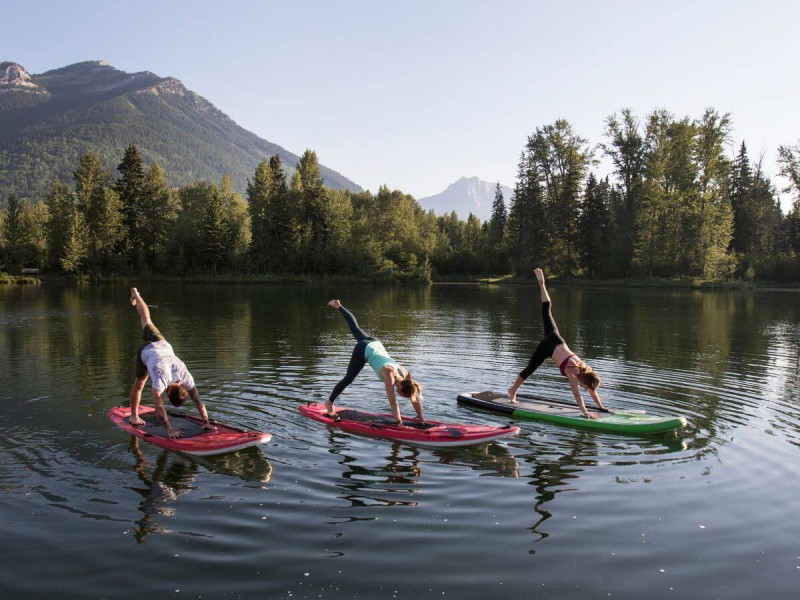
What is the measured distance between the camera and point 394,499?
9008 mm

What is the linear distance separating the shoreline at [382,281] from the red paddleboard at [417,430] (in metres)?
70.8

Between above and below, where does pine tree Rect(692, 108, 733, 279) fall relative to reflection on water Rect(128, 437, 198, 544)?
above

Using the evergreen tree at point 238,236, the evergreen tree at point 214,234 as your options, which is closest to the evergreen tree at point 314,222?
the evergreen tree at point 238,236

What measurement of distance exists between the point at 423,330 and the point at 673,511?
22.7 meters

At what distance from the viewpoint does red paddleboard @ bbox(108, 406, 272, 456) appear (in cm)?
1066

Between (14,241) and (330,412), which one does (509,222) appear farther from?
(330,412)

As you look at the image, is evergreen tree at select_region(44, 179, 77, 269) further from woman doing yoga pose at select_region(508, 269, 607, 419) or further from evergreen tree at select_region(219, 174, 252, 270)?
woman doing yoga pose at select_region(508, 269, 607, 419)

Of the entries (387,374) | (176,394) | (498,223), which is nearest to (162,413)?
(176,394)

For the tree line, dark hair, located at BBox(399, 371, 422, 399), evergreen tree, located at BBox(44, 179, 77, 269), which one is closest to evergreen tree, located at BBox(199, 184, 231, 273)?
the tree line

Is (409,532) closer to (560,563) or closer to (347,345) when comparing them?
(560,563)

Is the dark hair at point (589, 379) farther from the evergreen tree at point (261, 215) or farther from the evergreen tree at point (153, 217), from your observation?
the evergreen tree at point (153, 217)

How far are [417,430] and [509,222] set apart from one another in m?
82.7

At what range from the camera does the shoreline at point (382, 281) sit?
7394cm

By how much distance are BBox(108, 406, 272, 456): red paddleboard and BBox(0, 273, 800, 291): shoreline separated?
70349 mm
